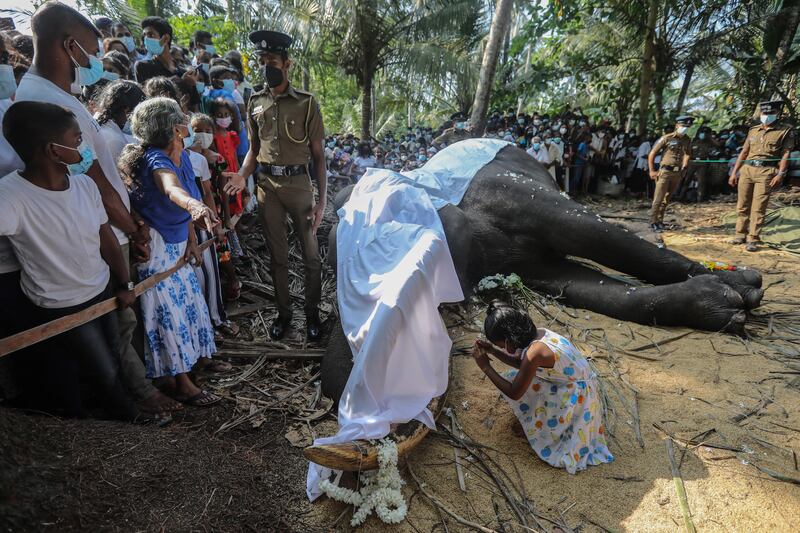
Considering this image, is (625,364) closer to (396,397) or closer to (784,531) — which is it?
(784,531)

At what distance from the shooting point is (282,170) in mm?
3379

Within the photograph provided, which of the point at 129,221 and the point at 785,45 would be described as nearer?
the point at 129,221

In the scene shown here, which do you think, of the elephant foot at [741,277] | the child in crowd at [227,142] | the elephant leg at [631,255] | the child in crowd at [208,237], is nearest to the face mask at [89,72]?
the child in crowd at [208,237]

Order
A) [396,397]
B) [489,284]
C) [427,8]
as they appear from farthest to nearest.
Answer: [427,8]
[489,284]
[396,397]

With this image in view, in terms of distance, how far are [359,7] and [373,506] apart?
11756 millimetres

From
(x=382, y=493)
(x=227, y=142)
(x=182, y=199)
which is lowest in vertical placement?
(x=382, y=493)

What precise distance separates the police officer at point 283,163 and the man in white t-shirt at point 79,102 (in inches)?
36.5

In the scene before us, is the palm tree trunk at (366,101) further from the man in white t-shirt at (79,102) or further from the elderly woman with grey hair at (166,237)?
the man in white t-shirt at (79,102)

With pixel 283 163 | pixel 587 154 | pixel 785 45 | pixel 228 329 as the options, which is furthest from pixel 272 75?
pixel 785 45

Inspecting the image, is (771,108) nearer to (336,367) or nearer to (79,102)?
(336,367)

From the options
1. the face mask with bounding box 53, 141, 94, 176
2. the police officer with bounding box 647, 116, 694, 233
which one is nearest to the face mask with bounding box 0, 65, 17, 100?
the face mask with bounding box 53, 141, 94, 176

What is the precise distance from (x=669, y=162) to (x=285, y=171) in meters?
6.96

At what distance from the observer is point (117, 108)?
272cm

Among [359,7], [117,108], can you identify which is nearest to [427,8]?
[359,7]
